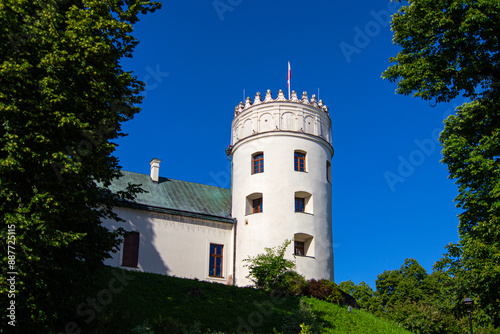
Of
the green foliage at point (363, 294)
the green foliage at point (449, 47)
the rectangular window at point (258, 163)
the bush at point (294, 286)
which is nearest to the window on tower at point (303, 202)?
the rectangular window at point (258, 163)

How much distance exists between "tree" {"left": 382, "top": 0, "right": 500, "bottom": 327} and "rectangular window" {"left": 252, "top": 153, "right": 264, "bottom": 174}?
→ 13.0m

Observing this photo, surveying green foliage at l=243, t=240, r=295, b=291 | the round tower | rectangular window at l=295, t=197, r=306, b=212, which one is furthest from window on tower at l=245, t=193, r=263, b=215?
green foliage at l=243, t=240, r=295, b=291

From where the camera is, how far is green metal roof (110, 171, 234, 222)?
A: 29.4 m

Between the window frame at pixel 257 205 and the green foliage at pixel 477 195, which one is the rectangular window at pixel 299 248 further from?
the green foliage at pixel 477 195

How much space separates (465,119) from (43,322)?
48.5 feet

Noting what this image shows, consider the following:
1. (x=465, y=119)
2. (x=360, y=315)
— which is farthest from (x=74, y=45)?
(x=360, y=315)

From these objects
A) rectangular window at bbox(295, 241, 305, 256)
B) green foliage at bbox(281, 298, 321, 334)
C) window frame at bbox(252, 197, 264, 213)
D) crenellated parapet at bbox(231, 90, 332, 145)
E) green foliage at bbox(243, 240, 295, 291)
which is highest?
crenellated parapet at bbox(231, 90, 332, 145)

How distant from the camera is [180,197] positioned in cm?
3138

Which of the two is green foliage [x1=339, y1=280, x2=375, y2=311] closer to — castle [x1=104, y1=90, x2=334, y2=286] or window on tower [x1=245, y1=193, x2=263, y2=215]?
castle [x1=104, y1=90, x2=334, y2=286]

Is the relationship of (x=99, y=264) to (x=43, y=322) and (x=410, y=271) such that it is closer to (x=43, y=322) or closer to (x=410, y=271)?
(x=43, y=322)

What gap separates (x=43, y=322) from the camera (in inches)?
454

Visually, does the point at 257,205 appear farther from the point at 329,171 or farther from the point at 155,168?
the point at 155,168

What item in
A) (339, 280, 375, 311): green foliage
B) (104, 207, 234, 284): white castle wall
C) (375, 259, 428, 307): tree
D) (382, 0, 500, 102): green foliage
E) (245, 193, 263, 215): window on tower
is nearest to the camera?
(382, 0, 500, 102): green foliage

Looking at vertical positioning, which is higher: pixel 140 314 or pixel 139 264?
pixel 139 264
